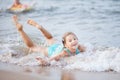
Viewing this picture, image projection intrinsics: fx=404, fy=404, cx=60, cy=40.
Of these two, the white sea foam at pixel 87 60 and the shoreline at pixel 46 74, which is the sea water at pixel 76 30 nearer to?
the white sea foam at pixel 87 60

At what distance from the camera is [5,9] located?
678 cm

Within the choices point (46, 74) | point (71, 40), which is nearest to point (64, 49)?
point (71, 40)

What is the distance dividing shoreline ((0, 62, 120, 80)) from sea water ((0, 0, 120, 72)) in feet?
0.45

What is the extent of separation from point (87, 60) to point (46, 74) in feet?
1.86

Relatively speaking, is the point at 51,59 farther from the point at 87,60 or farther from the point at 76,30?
the point at 76,30

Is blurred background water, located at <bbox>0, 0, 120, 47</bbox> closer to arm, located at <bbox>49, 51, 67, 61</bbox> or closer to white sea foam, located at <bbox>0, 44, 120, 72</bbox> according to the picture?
white sea foam, located at <bbox>0, 44, 120, 72</bbox>

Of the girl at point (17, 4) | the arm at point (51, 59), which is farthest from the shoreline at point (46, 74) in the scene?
the girl at point (17, 4)

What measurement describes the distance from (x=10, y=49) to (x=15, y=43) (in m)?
0.40

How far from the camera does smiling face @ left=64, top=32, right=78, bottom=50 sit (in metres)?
3.55

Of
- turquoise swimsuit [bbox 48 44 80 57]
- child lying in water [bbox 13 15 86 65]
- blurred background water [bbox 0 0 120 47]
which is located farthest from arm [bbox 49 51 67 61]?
blurred background water [bbox 0 0 120 47]

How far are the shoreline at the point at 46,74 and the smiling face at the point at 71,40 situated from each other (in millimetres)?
400

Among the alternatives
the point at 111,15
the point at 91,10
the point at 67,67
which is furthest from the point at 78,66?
the point at 91,10

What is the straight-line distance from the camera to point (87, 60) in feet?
11.3

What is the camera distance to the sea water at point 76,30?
3430 millimetres
